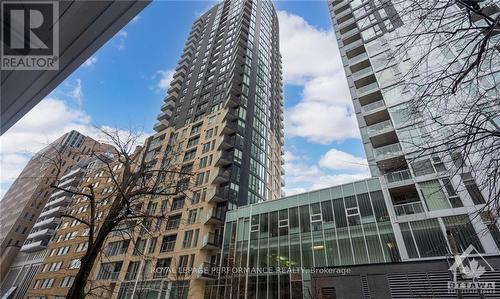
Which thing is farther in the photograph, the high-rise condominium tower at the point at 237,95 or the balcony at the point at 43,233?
the balcony at the point at 43,233

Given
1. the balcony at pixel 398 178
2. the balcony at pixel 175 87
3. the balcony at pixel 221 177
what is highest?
the balcony at pixel 175 87

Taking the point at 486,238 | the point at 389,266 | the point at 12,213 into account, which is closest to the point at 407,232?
the point at 389,266

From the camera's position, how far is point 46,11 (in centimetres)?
179

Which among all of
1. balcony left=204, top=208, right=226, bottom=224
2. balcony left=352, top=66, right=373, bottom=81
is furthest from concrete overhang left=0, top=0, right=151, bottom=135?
balcony left=352, top=66, right=373, bottom=81

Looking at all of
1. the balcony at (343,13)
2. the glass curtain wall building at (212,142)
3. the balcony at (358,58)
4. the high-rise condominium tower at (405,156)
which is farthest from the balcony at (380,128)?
the balcony at (343,13)

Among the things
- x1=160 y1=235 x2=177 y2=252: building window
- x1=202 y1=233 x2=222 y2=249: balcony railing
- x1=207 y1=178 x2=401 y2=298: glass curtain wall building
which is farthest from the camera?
x1=160 y1=235 x2=177 y2=252: building window

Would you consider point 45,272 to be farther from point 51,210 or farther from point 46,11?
point 46,11

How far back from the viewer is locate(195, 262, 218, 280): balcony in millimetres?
25672

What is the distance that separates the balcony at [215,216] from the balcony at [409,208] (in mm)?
19499

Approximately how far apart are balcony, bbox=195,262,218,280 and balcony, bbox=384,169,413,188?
1959cm

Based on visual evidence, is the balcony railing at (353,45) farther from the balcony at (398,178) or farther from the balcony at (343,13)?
the balcony at (398,178)

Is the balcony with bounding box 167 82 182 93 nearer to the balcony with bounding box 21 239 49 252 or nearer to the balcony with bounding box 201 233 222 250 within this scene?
the balcony with bounding box 201 233 222 250

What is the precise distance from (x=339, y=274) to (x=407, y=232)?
228 inches

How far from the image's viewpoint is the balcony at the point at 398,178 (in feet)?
63.5
